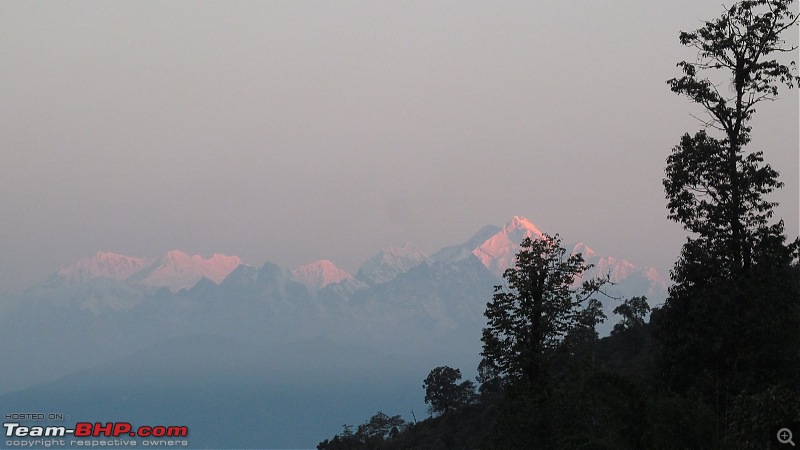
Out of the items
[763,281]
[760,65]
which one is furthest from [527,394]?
[760,65]

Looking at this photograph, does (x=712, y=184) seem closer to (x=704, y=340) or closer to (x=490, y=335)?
(x=704, y=340)

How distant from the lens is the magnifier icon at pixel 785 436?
110 ft

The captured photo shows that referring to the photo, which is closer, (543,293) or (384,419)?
(543,293)

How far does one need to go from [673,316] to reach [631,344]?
102 meters

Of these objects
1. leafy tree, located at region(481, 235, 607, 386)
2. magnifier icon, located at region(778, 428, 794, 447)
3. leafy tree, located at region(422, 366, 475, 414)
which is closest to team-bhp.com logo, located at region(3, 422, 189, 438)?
leafy tree, located at region(481, 235, 607, 386)

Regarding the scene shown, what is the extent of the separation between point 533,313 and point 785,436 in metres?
22.4

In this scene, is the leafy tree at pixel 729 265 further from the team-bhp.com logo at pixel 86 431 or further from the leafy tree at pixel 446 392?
the leafy tree at pixel 446 392

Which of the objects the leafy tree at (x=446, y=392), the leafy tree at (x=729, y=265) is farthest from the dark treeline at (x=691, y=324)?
the leafy tree at (x=446, y=392)

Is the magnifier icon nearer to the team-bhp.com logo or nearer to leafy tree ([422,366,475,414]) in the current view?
the team-bhp.com logo

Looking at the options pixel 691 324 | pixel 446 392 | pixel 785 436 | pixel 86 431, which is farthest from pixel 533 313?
pixel 446 392

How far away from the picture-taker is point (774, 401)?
34.5 m

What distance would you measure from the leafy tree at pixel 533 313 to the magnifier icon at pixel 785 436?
67.7ft

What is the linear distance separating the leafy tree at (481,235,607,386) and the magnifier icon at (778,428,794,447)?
20.6 meters

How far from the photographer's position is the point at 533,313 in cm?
5550
